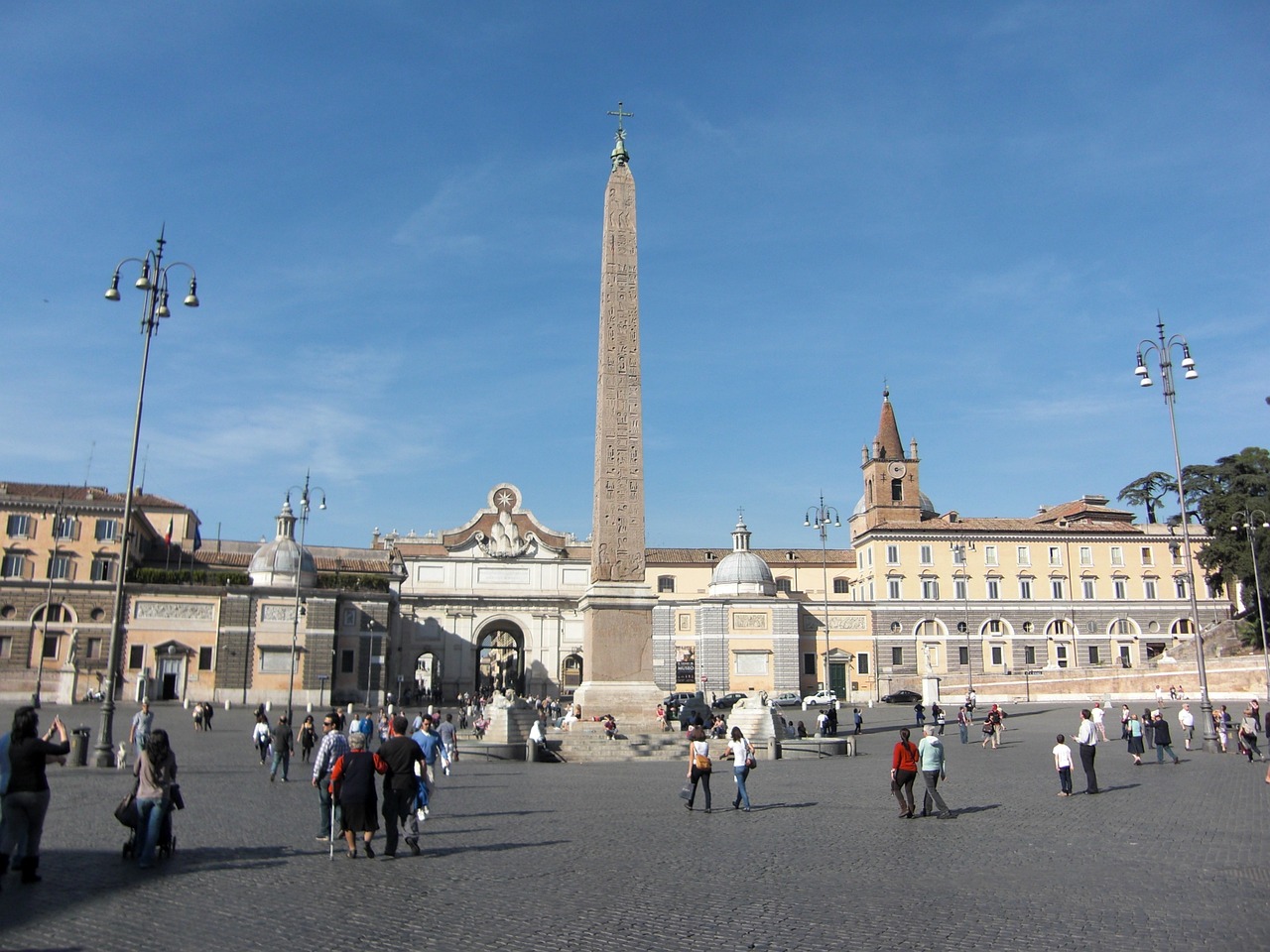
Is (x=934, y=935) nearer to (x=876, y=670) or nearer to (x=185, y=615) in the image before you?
(x=185, y=615)

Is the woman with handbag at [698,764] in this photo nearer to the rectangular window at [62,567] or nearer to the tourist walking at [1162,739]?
the tourist walking at [1162,739]

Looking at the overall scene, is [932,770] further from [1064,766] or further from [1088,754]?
[1088,754]

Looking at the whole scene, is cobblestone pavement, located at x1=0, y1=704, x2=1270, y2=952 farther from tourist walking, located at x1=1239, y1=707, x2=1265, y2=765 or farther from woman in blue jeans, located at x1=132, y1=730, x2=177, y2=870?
tourist walking, located at x1=1239, y1=707, x2=1265, y2=765

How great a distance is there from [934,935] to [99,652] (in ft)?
151

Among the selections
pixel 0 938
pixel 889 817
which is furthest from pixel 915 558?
pixel 0 938

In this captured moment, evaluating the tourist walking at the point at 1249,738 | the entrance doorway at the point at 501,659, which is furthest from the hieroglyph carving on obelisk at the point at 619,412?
the entrance doorway at the point at 501,659

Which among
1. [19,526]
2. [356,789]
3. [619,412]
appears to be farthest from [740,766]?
[19,526]

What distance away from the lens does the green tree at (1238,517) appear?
132ft

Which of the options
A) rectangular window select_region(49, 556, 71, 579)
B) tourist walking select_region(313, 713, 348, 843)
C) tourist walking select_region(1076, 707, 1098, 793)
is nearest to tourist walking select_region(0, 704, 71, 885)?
tourist walking select_region(313, 713, 348, 843)

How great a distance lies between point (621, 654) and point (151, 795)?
14490 mm

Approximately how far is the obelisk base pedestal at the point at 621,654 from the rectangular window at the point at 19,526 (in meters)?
34.1

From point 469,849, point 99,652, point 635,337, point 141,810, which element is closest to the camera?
point 141,810

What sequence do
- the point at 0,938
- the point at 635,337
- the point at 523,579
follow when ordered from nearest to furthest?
the point at 0,938, the point at 635,337, the point at 523,579

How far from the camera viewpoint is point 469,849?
9.11 meters
